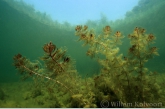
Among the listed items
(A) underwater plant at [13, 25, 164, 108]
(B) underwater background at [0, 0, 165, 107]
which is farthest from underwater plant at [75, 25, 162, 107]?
(B) underwater background at [0, 0, 165, 107]

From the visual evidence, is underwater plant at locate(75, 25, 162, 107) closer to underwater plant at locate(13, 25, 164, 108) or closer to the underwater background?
underwater plant at locate(13, 25, 164, 108)

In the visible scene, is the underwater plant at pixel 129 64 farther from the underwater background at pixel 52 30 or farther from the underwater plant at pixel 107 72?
the underwater background at pixel 52 30

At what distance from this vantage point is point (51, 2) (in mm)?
84312

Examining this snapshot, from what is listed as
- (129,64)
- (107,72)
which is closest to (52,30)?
(107,72)

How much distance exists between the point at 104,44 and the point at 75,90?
160 centimetres

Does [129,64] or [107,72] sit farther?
[107,72]

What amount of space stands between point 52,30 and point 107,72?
71500mm

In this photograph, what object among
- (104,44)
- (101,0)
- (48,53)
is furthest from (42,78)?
(101,0)

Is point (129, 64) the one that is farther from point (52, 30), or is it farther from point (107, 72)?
point (52, 30)

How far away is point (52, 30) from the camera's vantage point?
2894 inches

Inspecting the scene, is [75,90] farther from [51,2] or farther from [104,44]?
[51,2]

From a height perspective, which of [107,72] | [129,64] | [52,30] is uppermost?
[52,30]

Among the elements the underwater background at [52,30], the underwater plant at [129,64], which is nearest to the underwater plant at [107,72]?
the underwater plant at [129,64]

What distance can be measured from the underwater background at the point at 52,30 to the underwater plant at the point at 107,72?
21.1m
